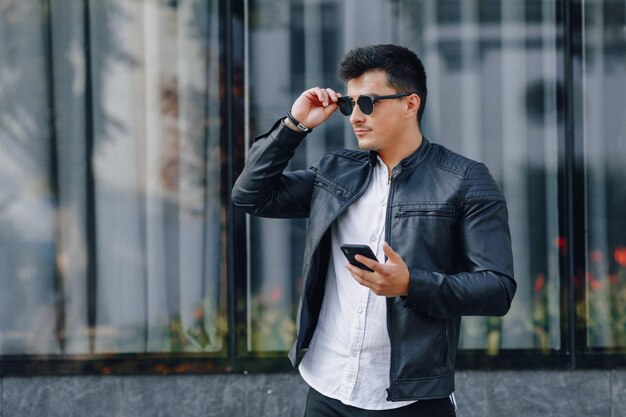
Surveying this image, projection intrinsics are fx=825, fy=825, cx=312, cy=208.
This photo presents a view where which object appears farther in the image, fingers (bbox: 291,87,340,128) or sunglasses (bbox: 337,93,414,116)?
fingers (bbox: 291,87,340,128)

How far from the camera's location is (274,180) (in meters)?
3.20

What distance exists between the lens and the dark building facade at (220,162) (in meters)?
5.62

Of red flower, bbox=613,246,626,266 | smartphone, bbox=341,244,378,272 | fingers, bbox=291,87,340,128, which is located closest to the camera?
smartphone, bbox=341,244,378,272

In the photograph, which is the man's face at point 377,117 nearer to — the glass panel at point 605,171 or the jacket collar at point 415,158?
the jacket collar at point 415,158

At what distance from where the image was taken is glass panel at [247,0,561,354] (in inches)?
222

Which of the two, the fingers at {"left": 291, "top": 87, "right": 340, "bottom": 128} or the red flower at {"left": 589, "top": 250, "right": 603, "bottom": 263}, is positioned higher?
the fingers at {"left": 291, "top": 87, "right": 340, "bottom": 128}

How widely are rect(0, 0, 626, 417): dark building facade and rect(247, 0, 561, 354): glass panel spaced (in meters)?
0.01

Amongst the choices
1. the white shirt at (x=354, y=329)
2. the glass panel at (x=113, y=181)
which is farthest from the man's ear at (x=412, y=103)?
the glass panel at (x=113, y=181)

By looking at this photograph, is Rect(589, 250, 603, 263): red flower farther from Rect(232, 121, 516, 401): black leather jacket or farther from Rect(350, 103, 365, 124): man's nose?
Rect(350, 103, 365, 124): man's nose

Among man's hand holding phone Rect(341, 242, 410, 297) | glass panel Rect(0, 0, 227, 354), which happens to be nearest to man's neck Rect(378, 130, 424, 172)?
man's hand holding phone Rect(341, 242, 410, 297)

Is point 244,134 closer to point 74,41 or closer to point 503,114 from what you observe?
point 74,41

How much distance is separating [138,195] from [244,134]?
2.75 feet

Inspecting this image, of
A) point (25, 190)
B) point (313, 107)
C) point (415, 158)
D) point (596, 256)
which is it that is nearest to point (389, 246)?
point (415, 158)

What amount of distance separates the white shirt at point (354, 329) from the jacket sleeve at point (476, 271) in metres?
0.24
